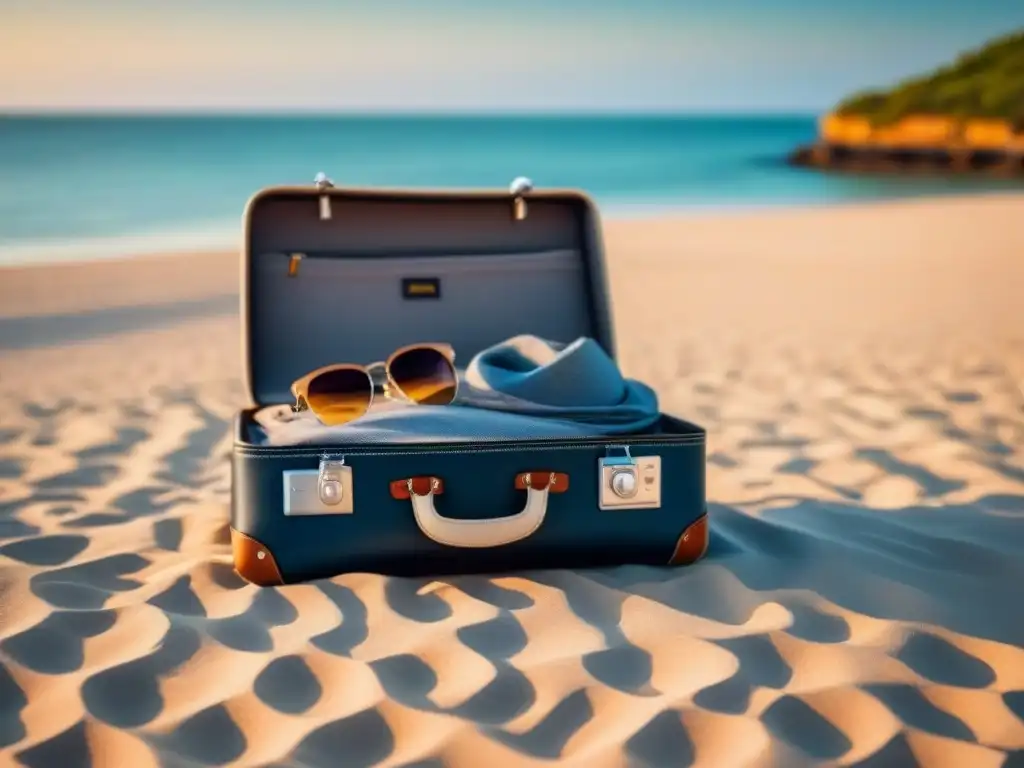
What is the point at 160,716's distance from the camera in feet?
6.06

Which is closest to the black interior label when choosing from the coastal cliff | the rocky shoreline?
the rocky shoreline

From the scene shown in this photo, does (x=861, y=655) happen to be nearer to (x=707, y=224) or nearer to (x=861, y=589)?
(x=861, y=589)

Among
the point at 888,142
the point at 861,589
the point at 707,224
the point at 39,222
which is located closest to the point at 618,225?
the point at 707,224

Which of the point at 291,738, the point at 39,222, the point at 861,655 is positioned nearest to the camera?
the point at 291,738

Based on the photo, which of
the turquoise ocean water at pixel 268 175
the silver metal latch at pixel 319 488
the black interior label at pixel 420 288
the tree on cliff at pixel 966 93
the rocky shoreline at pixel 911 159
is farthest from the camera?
the tree on cliff at pixel 966 93

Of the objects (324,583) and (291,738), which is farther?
(324,583)

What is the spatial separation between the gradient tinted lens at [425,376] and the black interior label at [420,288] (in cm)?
65

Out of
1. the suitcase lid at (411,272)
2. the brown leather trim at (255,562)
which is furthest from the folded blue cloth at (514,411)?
the suitcase lid at (411,272)

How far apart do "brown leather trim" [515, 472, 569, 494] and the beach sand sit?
23 centimetres

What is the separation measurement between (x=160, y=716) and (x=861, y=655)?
4.25 feet

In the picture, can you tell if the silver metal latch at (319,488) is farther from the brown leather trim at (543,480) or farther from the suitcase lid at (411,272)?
the suitcase lid at (411,272)

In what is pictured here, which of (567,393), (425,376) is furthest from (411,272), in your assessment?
(567,393)

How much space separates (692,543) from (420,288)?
1.14 metres

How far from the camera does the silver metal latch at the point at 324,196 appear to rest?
9.69ft
